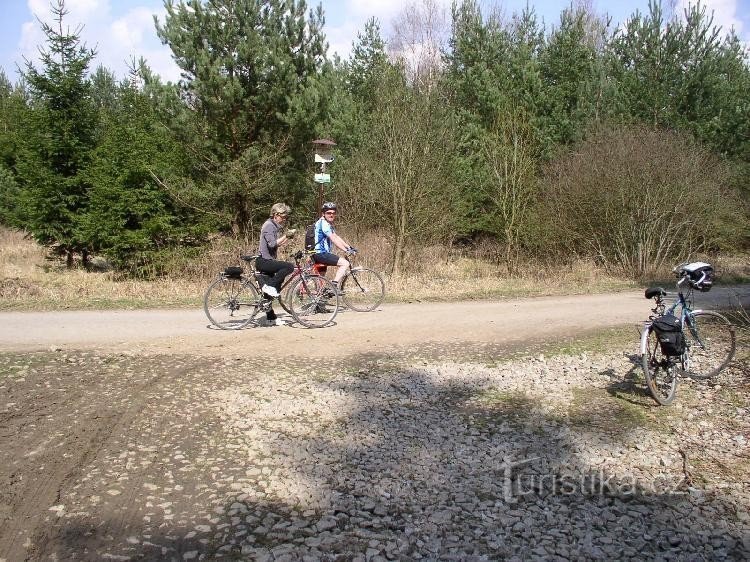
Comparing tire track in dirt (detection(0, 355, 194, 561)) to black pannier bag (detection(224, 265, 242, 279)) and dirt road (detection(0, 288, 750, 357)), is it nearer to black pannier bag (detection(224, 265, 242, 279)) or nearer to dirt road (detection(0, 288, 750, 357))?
dirt road (detection(0, 288, 750, 357))

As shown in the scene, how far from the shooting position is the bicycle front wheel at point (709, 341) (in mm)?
6715

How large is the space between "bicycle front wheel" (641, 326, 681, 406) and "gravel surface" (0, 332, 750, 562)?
0.16 m

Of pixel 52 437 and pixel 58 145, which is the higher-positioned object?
pixel 58 145

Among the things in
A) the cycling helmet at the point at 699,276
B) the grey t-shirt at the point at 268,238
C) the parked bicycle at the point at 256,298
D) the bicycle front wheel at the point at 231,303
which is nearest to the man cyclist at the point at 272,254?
the grey t-shirt at the point at 268,238

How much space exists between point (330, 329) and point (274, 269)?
1.29m

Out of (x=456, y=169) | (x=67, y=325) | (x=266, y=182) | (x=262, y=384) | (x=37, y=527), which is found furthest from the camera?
(x=456, y=169)

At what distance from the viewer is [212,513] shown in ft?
12.2

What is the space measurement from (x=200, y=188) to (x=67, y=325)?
9.00 meters

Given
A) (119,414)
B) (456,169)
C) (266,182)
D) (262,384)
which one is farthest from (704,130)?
(119,414)

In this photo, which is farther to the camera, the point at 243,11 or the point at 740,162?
the point at 740,162

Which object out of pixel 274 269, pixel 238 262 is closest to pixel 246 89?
pixel 238 262

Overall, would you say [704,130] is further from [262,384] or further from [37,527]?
[37,527]

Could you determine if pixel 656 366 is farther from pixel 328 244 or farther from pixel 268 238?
pixel 328 244

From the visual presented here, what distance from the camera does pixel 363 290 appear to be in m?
10.7
